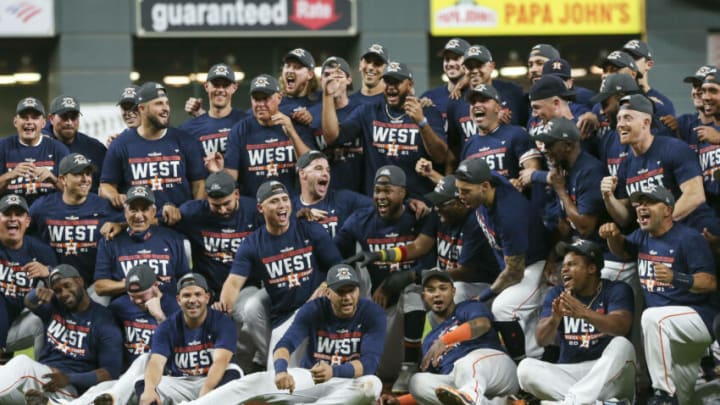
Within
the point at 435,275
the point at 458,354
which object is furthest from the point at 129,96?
the point at 458,354

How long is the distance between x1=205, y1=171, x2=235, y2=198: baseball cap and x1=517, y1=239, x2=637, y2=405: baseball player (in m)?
2.91

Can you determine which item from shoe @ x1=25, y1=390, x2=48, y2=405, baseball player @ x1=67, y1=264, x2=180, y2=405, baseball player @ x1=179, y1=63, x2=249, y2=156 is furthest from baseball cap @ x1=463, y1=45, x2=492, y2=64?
shoe @ x1=25, y1=390, x2=48, y2=405

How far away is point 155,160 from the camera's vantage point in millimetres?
11531

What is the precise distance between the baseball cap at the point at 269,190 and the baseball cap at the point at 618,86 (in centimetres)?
273

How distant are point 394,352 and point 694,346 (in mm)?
2705

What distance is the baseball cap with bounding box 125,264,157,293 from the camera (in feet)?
34.9

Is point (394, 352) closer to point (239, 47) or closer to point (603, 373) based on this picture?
point (603, 373)

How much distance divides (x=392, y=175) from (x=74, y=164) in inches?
112

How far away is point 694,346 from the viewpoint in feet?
31.4

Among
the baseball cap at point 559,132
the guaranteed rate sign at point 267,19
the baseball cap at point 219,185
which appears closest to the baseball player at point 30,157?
the baseball cap at point 219,185

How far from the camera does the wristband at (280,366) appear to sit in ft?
32.6

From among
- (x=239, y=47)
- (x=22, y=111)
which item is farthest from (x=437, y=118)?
(x=239, y=47)

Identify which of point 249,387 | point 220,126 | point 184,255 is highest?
point 220,126

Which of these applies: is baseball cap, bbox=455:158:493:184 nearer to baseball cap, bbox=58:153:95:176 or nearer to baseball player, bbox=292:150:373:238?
baseball player, bbox=292:150:373:238
